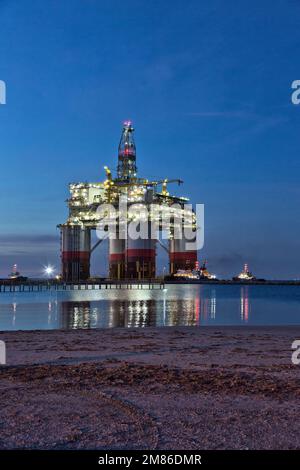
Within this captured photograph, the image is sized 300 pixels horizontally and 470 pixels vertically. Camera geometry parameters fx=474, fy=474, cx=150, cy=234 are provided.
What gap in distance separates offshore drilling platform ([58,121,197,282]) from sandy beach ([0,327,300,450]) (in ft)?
233

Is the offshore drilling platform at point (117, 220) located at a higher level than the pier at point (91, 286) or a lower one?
higher

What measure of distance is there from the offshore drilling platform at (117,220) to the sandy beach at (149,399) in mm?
70970

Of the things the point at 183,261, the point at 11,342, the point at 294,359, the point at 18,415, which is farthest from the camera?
the point at 183,261

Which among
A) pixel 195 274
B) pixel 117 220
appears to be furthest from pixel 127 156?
pixel 195 274

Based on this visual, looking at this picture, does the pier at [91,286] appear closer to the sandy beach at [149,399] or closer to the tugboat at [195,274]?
the tugboat at [195,274]

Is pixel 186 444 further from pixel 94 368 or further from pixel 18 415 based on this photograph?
pixel 94 368

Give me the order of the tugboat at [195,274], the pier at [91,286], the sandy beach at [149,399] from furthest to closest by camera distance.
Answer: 1. the tugboat at [195,274]
2. the pier at [91,286]
3. the sandy beach at [149,399]

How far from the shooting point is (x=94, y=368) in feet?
30.1

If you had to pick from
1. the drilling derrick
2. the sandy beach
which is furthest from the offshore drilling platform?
the sandy beach

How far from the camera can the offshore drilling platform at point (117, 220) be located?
82938 millimetres

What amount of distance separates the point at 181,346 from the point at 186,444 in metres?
8.31

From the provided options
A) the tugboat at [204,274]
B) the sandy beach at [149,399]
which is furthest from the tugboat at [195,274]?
the sandy beach at [149,399]

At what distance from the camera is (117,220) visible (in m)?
84.0
